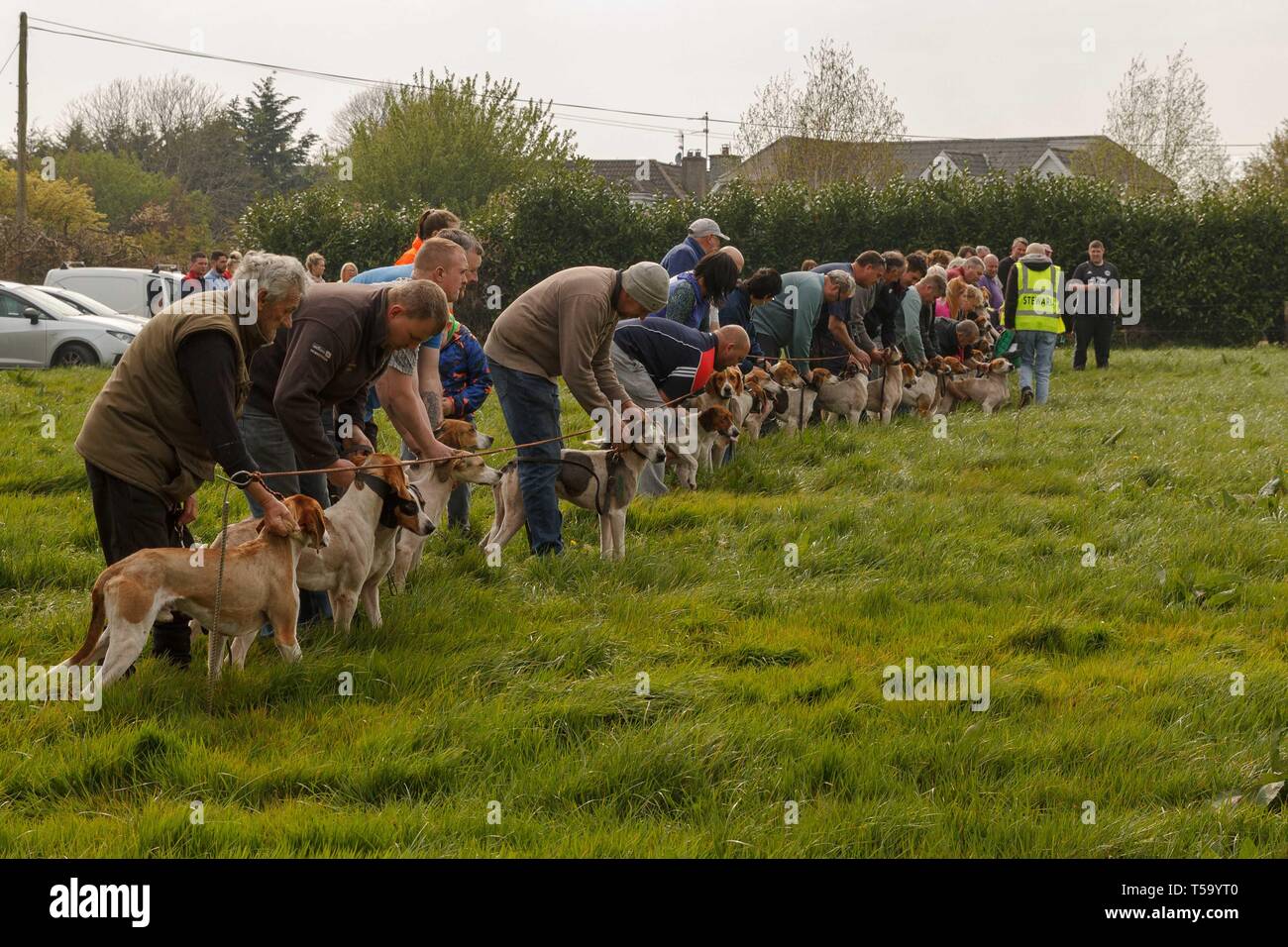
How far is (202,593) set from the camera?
521 cm

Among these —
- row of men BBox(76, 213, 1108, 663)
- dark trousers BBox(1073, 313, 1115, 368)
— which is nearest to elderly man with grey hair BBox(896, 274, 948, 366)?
dark trousers BBox(1073, 313, 1115, 368)

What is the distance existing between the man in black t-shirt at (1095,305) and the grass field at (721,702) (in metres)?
12.4

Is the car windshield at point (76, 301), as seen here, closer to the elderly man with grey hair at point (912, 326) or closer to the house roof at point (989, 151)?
the elderly man with grey hair at point (912, 326)

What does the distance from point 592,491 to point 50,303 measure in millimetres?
15830

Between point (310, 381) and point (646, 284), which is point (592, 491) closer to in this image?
point (646, 284)

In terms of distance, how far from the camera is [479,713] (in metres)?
5.23

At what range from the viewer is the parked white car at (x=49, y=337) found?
2011 centimetres

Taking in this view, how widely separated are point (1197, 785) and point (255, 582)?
3961mm

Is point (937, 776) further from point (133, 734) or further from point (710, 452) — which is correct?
point (710, 452)

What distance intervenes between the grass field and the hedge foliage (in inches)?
766

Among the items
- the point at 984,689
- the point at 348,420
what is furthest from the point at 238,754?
the point at 984,689

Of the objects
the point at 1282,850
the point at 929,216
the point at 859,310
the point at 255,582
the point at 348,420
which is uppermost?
the point at 929,216

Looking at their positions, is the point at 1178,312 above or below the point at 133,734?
above

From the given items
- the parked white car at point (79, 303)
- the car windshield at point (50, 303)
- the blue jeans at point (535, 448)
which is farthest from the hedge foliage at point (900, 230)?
the blue jeans at point (535, 448)
